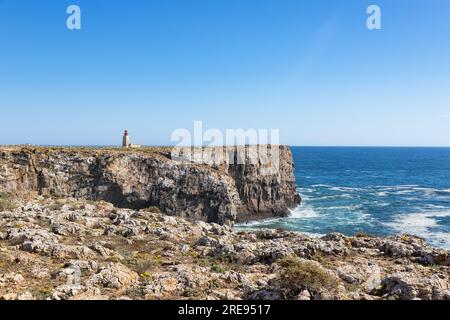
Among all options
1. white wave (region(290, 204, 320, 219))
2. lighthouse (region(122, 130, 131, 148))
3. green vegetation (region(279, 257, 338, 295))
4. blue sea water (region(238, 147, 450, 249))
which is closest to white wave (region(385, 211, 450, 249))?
blue sea water (region(238, 147, 450, 249))

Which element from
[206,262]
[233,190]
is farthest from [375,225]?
[206,262]

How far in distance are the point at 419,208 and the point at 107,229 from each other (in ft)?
232

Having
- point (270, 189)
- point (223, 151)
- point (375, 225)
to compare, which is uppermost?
point (223, 151)

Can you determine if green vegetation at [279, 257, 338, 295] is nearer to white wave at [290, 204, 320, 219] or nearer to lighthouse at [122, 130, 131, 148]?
white wave at [290, 204, 320, 219]

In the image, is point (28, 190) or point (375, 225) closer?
point (28, 190)

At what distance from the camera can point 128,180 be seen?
6266 centimetres

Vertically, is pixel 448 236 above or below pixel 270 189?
below

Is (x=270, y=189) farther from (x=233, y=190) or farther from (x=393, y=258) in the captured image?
(x=393, y=258)

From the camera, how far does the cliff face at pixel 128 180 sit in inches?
2298

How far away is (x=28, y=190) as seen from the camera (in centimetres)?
5716

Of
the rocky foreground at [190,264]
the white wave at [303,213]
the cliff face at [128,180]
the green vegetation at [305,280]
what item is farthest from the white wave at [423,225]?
the green vegetation at [305,280]

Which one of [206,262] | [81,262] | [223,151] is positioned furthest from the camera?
[223,151]

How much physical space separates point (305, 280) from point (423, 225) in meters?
55.9

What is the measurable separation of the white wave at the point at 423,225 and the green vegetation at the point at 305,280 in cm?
4229
